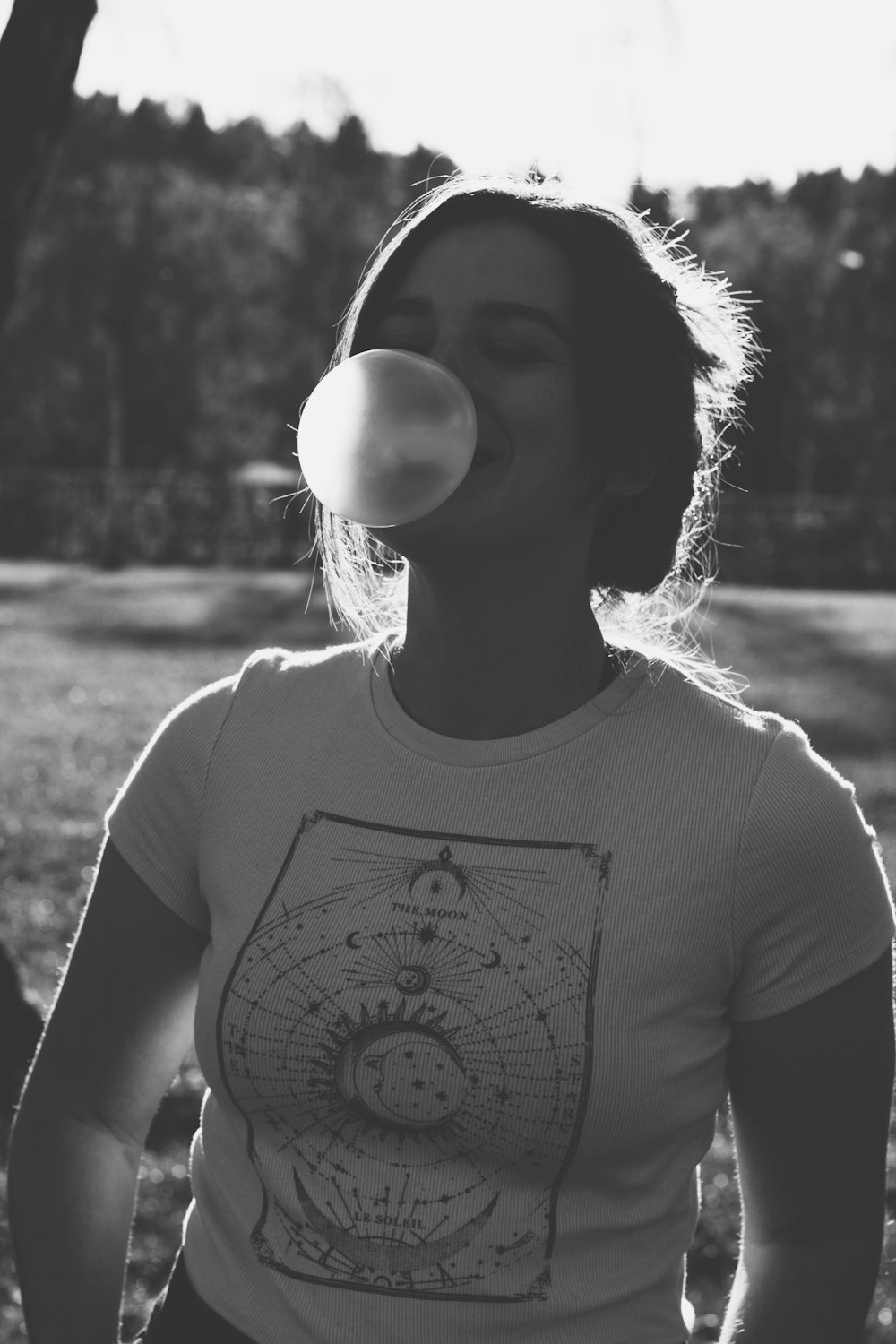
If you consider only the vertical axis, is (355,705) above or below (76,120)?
below

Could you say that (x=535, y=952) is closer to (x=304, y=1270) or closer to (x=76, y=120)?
(x=304, y=1270)

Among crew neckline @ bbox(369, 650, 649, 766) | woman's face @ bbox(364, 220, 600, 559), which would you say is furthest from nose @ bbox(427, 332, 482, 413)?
crew neckline @ bbox(369, 650, 649, 766)

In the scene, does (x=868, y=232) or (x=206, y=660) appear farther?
(x=868, y=232)

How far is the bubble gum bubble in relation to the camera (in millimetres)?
1509

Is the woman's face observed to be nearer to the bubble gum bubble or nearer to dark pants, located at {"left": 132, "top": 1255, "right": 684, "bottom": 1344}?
the bubble gum bubble

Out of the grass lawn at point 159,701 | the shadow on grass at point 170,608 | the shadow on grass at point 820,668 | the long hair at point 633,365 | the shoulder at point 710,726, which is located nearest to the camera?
the shoulder at point 710,726

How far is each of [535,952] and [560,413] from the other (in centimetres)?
60

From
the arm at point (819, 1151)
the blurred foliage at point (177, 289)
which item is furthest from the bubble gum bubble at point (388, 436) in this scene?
the blurred foliage at point (177, 289)

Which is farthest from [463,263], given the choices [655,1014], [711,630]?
[711,630]

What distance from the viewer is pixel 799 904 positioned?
1.48 m

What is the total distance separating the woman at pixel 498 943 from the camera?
58.2 inches

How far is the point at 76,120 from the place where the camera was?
2519 centimetres

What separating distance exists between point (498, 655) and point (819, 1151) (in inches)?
25.7

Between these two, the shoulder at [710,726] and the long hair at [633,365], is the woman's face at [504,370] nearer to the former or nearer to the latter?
the long hair at [633,365]
